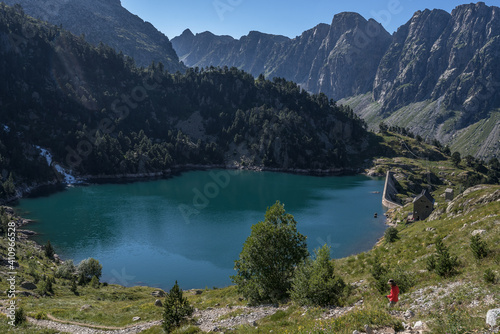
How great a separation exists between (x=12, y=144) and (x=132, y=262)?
133m

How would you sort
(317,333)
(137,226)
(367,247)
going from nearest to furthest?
(317,333)
(367,247)
(137,226)

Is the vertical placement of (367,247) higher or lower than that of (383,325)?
higher

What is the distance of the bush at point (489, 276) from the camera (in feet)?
52.6

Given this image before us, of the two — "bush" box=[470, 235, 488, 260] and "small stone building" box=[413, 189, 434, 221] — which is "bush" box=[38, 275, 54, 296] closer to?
"bush" box=[470, 235, 488, 260]

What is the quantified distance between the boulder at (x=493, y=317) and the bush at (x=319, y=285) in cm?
1081

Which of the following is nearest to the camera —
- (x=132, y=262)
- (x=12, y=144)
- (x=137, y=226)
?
(x=132, y=262)

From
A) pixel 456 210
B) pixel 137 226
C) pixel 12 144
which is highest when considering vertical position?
pixel 12 144

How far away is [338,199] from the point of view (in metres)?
147

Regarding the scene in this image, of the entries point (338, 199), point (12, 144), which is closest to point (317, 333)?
point (338, 199)

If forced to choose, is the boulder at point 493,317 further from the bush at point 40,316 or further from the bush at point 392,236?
→ the bush at point 40,316

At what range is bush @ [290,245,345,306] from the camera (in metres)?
22.5

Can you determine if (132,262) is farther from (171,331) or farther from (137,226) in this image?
(171,331)

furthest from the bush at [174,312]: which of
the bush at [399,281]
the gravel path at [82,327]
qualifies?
the bush at [399,281]

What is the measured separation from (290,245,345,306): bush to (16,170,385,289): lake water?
45582 mm
